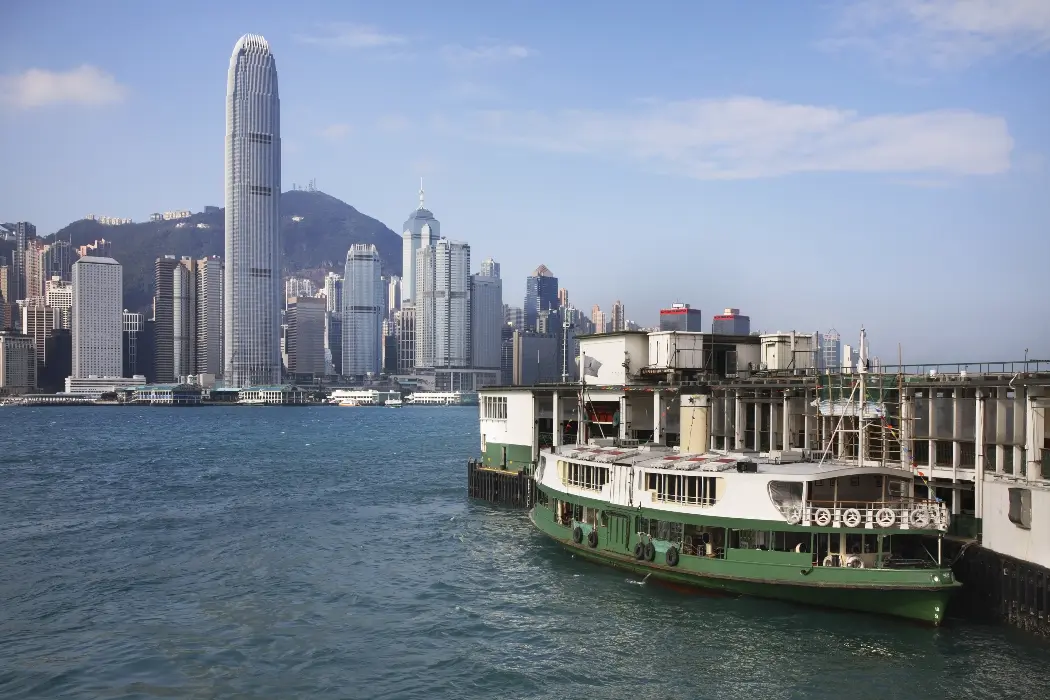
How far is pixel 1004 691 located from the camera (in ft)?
87.4

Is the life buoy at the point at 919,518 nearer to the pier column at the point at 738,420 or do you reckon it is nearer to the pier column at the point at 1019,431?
the pier column at the point at 1019,431

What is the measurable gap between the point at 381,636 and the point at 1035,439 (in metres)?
24.5

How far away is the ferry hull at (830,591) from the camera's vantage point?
31.2 m


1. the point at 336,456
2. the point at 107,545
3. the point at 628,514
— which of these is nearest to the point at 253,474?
the point at 336,456

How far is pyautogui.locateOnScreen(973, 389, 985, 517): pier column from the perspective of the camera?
1339 inches

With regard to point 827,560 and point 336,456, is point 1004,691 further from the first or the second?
point 336,456

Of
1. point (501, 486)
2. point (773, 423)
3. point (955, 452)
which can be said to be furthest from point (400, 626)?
point (501, 486)

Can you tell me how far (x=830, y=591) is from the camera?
32.6 m

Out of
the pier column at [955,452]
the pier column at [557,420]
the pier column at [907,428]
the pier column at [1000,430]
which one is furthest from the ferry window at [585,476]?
the pier column at [1000,430]

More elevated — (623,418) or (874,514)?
(623,418)

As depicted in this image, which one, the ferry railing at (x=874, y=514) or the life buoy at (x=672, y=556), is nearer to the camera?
the ferry railing at (x=874, y=514)

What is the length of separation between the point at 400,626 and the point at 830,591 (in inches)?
626

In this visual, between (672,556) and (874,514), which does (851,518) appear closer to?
(874,514)

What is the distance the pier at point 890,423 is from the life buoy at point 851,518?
3.88 meters
